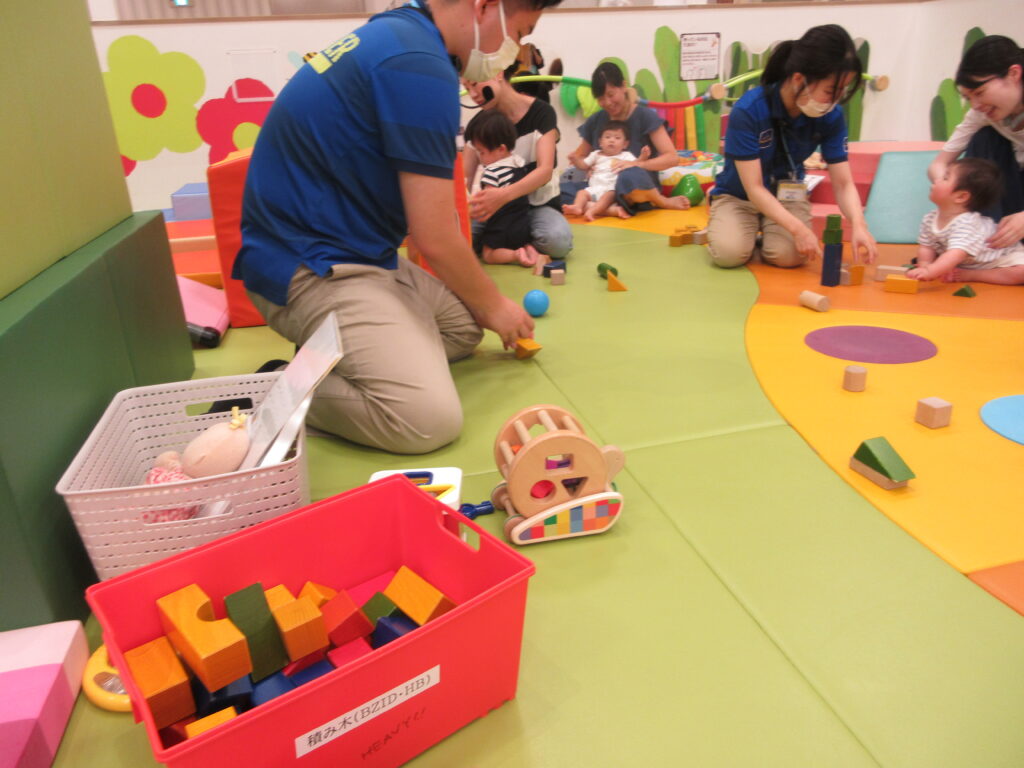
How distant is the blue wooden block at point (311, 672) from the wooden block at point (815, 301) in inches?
65.0

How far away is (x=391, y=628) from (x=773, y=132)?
2.04 metres

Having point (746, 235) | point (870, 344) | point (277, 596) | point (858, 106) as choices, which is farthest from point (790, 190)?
point (858, 106)

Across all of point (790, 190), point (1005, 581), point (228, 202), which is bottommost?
point (1005, 581)

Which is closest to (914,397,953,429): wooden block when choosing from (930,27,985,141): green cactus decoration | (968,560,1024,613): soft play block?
(968,560,1024,613): soft play block

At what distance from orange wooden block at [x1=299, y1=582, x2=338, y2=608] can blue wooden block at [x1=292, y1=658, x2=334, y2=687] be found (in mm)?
75

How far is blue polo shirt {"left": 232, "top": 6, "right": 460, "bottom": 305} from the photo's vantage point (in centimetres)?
118

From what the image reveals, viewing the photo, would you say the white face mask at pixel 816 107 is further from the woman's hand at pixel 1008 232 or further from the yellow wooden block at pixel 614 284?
the yellow wooden block at pixel 614 284

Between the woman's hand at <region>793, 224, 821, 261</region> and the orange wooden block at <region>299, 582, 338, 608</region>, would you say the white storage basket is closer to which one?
the orange wooden block at <region>299, 582, 338, 608</region>

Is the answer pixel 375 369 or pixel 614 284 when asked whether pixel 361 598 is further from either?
pixel 614 284

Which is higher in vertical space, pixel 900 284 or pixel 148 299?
pixel 148 299

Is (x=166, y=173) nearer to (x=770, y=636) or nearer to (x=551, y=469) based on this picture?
(x=551, y=469)

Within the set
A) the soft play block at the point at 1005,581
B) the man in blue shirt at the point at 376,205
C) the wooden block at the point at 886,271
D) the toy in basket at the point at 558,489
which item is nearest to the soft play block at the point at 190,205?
the man in blue shirt at the point at 376,205

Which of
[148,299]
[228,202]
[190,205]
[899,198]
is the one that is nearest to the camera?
[148,299]

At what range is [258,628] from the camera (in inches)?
29.9
